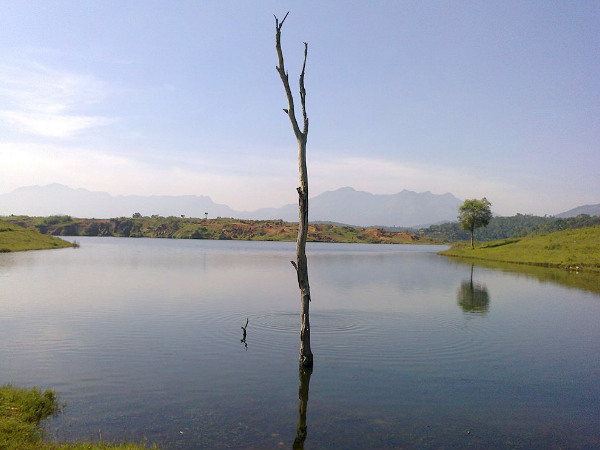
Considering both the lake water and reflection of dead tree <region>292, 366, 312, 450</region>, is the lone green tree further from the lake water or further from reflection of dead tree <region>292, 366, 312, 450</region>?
reflection of dead tree <region>292, 366, 312, 450</region>

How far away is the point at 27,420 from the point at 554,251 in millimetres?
105236

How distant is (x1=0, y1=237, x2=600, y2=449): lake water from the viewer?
51.8 ft

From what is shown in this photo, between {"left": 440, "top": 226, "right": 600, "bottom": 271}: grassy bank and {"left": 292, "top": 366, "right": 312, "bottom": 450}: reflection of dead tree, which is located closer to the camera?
{"left": 292, "top": 366, "right": 312, "bottom": 450}: reflection of dead tree

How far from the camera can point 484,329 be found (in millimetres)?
33312

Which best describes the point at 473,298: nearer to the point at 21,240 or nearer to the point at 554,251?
the point at 554,251

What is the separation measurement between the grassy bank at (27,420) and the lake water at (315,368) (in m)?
0.61

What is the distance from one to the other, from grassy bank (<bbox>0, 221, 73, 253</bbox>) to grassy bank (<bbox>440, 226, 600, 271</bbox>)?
382ft

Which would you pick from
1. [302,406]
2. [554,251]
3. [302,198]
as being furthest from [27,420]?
[554,251]

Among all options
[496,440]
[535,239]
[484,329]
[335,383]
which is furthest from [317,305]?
[535,239]

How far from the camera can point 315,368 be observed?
23031 millimetres

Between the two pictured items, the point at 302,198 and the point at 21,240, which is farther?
the point at 21,240

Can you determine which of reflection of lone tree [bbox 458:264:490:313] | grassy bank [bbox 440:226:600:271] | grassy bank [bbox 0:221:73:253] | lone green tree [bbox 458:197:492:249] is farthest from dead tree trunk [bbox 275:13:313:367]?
lone green tree [bbox 458:197:492:249]

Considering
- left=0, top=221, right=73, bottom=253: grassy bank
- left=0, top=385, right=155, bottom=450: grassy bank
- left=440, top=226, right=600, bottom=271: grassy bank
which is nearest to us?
left=0, top=385, right=155, bottom=450: grassy bank

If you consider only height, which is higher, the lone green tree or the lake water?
the lone green tree
